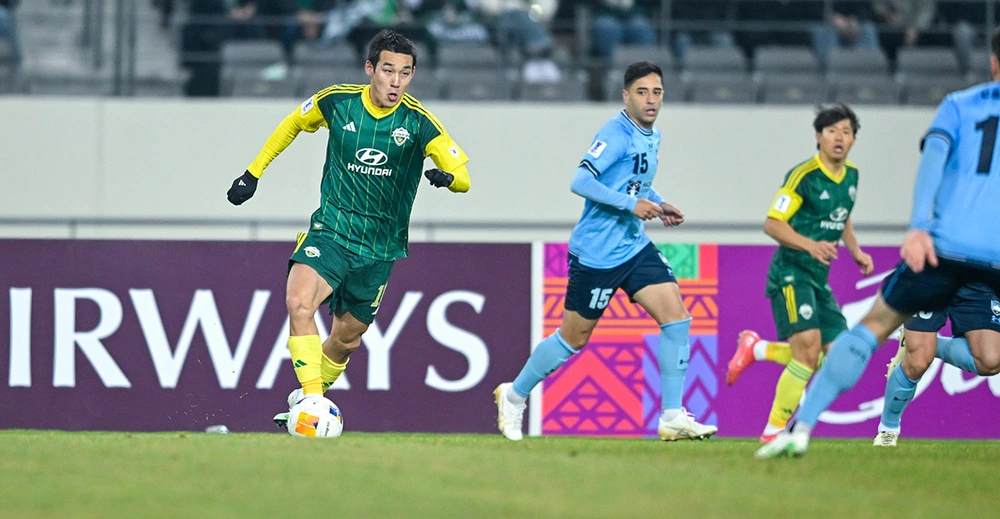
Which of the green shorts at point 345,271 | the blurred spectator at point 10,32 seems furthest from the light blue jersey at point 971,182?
the blurred spectator at point 10,32

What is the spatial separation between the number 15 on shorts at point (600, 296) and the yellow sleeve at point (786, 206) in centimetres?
151

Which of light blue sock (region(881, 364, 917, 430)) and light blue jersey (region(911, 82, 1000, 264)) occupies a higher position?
light blue jersey (region(911, 82, 1000, 264))

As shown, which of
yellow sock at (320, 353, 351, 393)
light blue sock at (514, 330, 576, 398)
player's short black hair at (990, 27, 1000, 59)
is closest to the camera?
player's short black hair at (990, 27, 1000, 59)

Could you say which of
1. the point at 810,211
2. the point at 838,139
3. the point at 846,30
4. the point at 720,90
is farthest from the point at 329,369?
the point at 846,30

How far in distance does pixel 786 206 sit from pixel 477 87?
625 centimetres

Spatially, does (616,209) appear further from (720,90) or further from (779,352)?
(720,90)

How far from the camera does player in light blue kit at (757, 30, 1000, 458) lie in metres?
5.27

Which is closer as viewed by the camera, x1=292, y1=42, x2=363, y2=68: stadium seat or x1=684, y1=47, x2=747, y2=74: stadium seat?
x1=292, y1=42, x2=363, y2=68: stadium seat

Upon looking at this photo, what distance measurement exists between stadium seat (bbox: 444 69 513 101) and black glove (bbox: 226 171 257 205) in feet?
22.0

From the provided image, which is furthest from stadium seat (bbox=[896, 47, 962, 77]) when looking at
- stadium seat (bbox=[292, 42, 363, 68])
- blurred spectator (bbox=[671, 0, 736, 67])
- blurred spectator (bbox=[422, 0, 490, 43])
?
stadium seat (bbox=[292, 42, 363, 68])

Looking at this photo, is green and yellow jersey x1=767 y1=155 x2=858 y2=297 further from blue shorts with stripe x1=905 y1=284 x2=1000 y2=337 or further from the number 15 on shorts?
the number 15 on shorts

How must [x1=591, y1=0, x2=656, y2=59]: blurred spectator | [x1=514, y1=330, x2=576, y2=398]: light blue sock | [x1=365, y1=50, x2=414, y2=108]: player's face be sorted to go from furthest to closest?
[x1=591, y1=0, x2=656, y2=59]: blurred spectator
[x1=514, y1=330, x2=576, y2=398]: light blue sock
[x1=365, y1=50, x2=414, y2=108]: player's face

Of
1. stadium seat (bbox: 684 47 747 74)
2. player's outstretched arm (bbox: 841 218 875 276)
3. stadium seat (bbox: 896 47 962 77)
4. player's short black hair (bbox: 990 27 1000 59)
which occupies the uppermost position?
player's short black hair (bbox: 990 27 1000 59)

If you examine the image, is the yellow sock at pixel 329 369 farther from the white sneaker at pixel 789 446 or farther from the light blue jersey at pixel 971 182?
the light blue jersey at pixel 971 182
